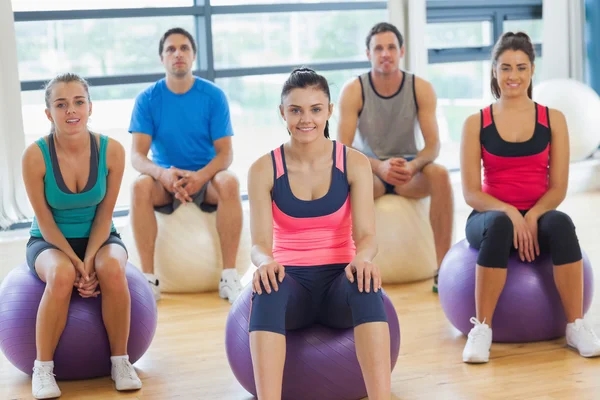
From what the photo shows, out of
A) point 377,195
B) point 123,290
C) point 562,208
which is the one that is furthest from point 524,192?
point 562,208

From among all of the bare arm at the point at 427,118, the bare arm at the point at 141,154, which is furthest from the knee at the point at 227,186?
the bare arm at the point at 427,118

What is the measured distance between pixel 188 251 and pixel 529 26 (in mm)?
3874

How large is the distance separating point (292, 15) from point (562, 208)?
6.91ft

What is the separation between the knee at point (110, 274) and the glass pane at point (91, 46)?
92.0 inches

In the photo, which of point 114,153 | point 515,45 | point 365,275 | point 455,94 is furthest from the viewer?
point 455,94

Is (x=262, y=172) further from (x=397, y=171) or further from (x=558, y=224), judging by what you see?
(x=397, y=171)

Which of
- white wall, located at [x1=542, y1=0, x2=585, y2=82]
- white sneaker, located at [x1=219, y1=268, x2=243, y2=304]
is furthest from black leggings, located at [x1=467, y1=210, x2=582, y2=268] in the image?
white wall, located at [x1=542, y1=0, x2=585, y2=82]

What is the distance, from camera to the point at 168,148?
3.80 meters

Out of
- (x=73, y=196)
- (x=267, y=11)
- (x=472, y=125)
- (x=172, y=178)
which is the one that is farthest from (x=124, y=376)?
(x=267, y=11)

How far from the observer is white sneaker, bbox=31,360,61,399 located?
2525 millimetres

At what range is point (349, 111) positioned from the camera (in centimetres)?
381

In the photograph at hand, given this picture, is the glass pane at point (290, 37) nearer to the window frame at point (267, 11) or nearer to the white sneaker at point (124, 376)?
the window frame at point (267, 11)

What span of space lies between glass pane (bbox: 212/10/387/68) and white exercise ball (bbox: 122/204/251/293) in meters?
1.72

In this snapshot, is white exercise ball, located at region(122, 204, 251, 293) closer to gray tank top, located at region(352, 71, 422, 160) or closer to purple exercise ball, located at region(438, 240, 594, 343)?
gray tank top, located at region(352, 71, 422, 160)
